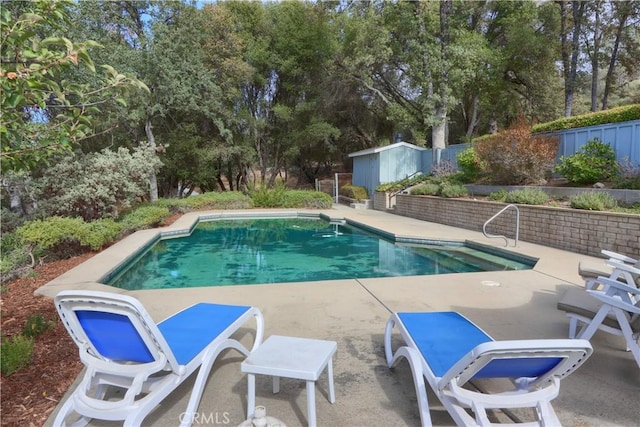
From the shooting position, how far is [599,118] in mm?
9250

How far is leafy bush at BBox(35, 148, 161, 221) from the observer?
891cm

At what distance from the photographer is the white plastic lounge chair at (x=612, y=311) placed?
99.5 inches

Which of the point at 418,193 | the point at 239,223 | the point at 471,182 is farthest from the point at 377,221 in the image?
the point at 239,223

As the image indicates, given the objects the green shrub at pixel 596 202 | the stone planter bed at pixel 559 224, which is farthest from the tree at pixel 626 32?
the green shrub at pixel 596 202

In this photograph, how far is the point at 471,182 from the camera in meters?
12.8

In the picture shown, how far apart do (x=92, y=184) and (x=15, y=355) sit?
7.56 m

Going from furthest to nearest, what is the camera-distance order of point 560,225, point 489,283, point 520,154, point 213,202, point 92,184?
point 213,202
point 520,154
point 92,184
point 560,225
point 489,283

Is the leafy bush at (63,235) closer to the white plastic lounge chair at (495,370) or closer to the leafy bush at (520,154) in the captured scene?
the white plastic lounge chair at (495,370)

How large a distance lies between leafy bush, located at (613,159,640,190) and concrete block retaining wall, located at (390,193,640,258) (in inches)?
57.3

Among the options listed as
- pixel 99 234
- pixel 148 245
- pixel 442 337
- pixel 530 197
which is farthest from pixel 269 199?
pixel 442 337

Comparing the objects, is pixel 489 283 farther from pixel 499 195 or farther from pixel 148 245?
pixel 148 245

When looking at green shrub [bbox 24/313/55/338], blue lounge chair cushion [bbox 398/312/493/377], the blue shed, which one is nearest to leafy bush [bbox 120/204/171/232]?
green shrub [bbox 24/313/55/338]

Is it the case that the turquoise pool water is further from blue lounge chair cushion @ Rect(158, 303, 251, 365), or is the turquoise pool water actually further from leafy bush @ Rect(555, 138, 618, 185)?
blue lounge chair cushion @ Rect(158, 303, 251, 365)

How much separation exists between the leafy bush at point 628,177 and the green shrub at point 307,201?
1094 cm
